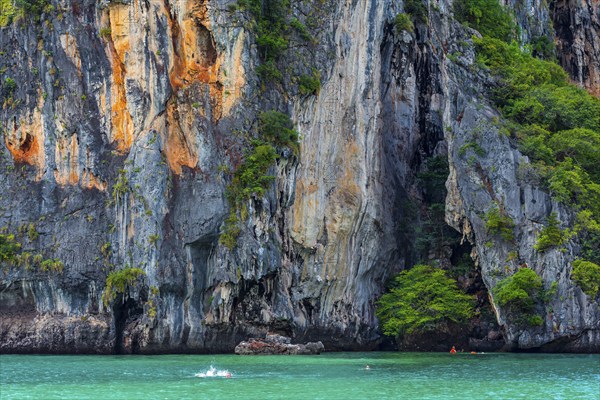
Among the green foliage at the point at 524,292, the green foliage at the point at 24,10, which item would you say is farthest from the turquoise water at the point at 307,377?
the green foliage at the point at 24,10

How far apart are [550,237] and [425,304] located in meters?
6.99

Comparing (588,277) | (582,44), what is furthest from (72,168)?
(582,44)

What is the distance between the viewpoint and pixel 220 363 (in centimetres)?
3559

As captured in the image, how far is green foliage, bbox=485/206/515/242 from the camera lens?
140ft

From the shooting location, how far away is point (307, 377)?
28.9 m

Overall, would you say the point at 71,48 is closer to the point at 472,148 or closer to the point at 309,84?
the point at 309,84

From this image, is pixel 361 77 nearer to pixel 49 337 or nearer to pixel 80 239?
pixel 80 239

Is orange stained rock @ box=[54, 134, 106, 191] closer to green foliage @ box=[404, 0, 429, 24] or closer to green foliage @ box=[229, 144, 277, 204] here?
green foliage @ box=[229, 144, 277, 204]

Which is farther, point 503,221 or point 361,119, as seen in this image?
point 361,119

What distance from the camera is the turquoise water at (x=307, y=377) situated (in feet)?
78.5

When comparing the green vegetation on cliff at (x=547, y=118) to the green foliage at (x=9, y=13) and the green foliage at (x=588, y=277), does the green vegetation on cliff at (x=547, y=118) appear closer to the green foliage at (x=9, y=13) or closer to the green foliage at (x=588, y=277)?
the green foliage at (x=588, y=277)

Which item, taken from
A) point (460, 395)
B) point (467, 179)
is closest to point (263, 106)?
point (467, 179)

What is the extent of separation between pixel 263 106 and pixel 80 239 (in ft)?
37.0

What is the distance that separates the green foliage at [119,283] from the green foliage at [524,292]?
642 inches
